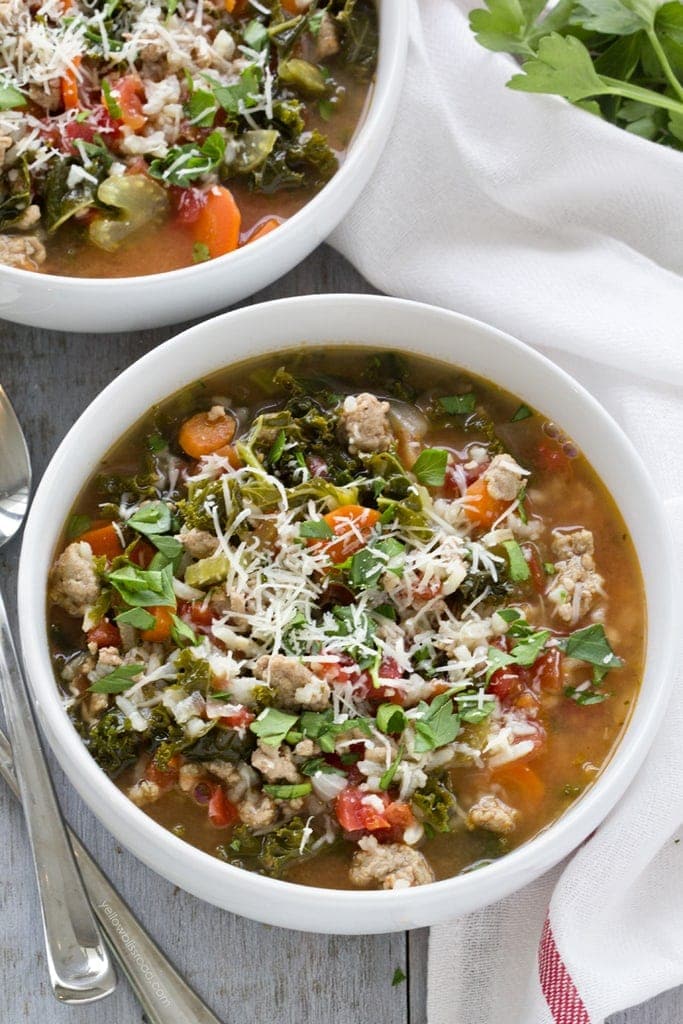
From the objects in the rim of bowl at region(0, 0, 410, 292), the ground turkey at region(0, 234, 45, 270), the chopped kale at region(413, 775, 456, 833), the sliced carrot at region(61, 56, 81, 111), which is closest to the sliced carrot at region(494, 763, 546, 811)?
the chopped kale at region(413, 775, 456, 833)

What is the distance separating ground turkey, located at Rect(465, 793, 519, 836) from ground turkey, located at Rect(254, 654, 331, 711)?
1.61 ft

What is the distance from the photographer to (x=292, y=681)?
350cm

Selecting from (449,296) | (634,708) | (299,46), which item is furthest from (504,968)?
(299,46)

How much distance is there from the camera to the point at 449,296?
4367 mm

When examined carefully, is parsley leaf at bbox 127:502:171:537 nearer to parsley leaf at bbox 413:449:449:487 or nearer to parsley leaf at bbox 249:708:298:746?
parsley leaf at bbox 249:708:298:746

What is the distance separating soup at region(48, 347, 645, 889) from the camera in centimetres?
354

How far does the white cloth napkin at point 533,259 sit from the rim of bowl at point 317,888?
38 centimetres

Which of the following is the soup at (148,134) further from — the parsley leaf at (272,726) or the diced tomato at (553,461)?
the parsley leaf at (272,726)

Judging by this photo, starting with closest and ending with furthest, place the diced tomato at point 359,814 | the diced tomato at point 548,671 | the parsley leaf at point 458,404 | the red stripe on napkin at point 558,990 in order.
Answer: the diced tomato at point 359,814, the diced tomato at point 548,671, the red stripe on napkin at point 558,990, the parsley leaf at point 458,404

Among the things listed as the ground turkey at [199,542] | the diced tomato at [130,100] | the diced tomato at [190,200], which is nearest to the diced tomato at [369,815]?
the ground turkey at [199,542]

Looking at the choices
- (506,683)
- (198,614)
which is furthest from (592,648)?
(198,614)

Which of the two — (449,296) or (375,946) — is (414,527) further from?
(375,946)

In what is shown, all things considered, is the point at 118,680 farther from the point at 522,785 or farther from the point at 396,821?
the point at 522,785

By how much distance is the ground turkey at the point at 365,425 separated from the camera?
3801 millimetres
